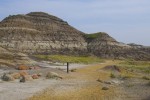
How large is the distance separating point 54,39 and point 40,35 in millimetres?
6198

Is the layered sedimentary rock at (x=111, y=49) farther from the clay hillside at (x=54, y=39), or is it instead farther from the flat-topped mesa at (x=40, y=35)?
the flat-topped mesa at (x=40, y=35)

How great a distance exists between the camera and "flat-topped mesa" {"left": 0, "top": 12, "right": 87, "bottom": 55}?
15038cm

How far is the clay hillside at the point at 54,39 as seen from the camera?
151375 mm

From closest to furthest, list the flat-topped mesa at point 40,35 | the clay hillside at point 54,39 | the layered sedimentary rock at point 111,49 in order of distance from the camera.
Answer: the flat-topped mesa at point 40,35 → the clay hillside at point 54,39 → the layered sedimentary rock at point 111,49

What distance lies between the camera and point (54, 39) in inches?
6373

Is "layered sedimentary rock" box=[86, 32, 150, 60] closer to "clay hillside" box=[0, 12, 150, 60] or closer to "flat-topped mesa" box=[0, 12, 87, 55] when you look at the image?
"clay hillside" box=[0, 12, 150, 60]

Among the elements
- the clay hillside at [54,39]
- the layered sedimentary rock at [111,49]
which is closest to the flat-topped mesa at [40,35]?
the clay hillside at [54,39]

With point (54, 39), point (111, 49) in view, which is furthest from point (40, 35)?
point (111, 49)

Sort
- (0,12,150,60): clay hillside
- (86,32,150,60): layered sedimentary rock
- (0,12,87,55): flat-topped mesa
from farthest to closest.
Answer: (86,32,150,60): layered sedimentary rock
(0,12,150,60): clay hillside
(0,12,87,55): flat-topped mesa

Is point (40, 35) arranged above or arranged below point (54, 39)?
above

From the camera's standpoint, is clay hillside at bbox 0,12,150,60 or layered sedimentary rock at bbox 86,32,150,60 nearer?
clay hillside at bbox 0,12,150,60

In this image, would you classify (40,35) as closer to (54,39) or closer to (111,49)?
(54,39)

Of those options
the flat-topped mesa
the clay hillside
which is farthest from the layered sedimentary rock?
the flat-topped mesa

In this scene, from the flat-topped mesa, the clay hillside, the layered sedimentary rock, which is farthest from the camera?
the layered sedimentary rock
